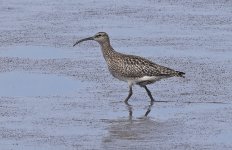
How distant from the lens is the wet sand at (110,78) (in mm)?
10422

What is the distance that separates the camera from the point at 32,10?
18.4 m

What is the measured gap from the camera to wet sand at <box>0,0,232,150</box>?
10.4 metres

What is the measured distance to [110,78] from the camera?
1391 centimetres

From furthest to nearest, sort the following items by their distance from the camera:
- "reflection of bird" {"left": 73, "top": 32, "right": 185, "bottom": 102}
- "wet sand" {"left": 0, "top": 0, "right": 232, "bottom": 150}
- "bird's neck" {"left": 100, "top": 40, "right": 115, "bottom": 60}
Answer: "bird's neck" {"left": 100, "top": 40, "right": 115, "bottom": 60}
"reflection of bird" {"left": 73, "top": 32, "right": 185, "bottom": 102}
"wet sand" {"left": 0, "top": 0, "right": 232, "bottom": 150}

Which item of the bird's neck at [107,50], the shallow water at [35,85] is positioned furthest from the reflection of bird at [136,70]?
the shallow water at [35,85]

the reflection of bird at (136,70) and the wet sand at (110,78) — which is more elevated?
the reflection of bird at (136,70)

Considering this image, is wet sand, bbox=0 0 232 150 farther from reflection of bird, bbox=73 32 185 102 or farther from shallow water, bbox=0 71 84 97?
reflection of bird, bbox=73 32 185 102

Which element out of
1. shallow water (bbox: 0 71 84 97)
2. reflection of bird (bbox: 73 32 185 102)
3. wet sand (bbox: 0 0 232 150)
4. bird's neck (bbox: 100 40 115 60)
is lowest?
shallow water (bbox: 0 71 84 97)

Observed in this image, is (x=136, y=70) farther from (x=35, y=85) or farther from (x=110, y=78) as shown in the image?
(x=35, y=85)

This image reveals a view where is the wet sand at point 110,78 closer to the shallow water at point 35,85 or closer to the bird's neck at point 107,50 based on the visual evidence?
the shallow water at point 35,85

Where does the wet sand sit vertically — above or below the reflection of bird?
below

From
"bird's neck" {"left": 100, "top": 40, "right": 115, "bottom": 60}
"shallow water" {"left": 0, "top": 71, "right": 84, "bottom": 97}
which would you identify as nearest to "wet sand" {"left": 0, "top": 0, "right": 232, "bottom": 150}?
"shallow water" {"left": 0, "top": 71, "right": 84, "bottom": 97}

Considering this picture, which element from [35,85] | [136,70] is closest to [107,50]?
[136,70]

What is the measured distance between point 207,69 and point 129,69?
1.61 m
